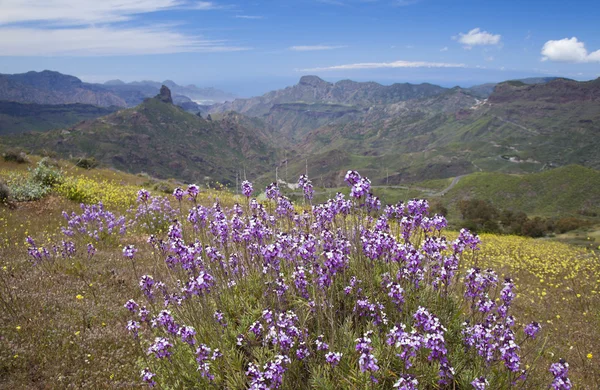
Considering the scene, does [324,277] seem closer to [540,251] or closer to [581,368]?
[581,368]

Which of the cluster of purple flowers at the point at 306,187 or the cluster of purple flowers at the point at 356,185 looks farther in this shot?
the cluster of purple flowers at the point at 306,187

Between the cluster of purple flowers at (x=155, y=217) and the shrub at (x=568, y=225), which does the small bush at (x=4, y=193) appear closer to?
the cluster of purple flowers at (x=155, y=217)

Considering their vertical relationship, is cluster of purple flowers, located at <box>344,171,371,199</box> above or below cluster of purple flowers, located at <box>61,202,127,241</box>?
above

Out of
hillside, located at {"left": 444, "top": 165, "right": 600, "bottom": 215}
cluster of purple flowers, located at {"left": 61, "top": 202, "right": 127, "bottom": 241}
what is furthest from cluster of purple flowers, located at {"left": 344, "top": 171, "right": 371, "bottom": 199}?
hillside, located at {"left": 444, "top": 165, "right": 600, "bottom": 215}

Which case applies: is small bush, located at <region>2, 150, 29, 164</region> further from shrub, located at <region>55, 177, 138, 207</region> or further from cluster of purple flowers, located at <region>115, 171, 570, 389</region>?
cluster of purple flowers, located at <region>115, 171, 570, 389</region>

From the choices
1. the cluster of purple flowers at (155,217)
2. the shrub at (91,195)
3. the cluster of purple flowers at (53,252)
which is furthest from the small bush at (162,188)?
the cluster of purple flowers at (53,252)

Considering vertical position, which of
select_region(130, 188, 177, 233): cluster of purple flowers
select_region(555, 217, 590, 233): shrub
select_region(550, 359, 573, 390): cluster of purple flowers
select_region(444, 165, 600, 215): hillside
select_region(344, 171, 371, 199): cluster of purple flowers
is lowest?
select_region(444, 165, 600, 215): hillside

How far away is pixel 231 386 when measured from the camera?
213 inches

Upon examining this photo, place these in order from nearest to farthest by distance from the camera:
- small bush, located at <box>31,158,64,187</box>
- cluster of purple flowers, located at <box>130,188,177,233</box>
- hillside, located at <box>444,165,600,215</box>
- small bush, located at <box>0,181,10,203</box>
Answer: cluster of purple flowers, located at <box>130,188,177,233</box> → small bush, located at <box>0,181,10,203</box> → small bush, located at <box>31,158,64,187</box> → hillside, located at <box>444,165,600,215</box>

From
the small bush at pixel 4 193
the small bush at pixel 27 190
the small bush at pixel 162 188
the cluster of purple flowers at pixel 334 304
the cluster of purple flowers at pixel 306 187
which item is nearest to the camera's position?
the cluster of purple flowers at pixel 334 304

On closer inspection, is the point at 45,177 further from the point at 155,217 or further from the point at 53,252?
the point at 53,252

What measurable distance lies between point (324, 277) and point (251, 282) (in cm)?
267

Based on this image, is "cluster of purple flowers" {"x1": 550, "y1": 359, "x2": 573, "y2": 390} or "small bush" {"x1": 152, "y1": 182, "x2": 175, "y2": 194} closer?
"cluster of purple flowers" {"x1": 550, "y1": 359, "x2": 573, "y2": 390}

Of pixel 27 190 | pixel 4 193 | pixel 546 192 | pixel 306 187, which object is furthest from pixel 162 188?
pixel 546 192
